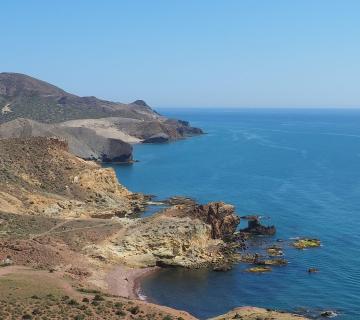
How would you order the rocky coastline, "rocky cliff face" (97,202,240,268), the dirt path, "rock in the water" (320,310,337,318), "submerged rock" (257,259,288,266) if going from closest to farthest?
1. the dirt path
2. "rock in the water" (320,310,337,318)
3. the rocky coastline
4. "rocky cliff face" (97,202,240,268)
5. "submerged rock" (257,259,288,266)

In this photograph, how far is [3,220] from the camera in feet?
260

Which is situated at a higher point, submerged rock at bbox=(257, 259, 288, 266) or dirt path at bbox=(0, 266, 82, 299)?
dirt path at bbox=(0, 266, 82, 299)

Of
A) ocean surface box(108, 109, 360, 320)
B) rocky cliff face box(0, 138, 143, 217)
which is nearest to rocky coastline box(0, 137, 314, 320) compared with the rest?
rocky cliff face box(0, 138, 143, 217)

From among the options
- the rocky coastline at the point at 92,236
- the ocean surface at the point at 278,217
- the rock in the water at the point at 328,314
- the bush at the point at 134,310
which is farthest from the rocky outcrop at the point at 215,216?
the bush at the point at 134,310

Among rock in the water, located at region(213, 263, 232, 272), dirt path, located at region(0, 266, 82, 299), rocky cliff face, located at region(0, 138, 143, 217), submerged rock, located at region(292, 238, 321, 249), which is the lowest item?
rock in the water, located at region(213, 263, 232, 272)

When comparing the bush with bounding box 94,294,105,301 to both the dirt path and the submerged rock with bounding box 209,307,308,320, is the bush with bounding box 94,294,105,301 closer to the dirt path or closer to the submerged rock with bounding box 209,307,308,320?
the dirt path

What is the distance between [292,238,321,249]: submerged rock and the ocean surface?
3.88ft

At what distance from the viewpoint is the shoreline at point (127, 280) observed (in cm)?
6706

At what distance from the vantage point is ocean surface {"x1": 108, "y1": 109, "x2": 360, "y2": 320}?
2623 inches

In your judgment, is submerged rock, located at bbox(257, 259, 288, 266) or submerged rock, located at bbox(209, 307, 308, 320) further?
submerged rock, located at bbox(257, 259, 288, 266)

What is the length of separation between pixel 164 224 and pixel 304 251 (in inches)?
817

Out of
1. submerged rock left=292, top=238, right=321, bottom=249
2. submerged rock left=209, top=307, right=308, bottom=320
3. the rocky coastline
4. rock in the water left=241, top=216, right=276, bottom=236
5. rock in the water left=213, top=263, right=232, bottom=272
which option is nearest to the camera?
submerged rock left=209, top=307, right=308, bottom=320

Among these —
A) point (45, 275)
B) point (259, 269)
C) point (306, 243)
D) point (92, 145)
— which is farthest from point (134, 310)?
point (92, 145)

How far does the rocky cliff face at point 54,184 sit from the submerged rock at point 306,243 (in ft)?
107
